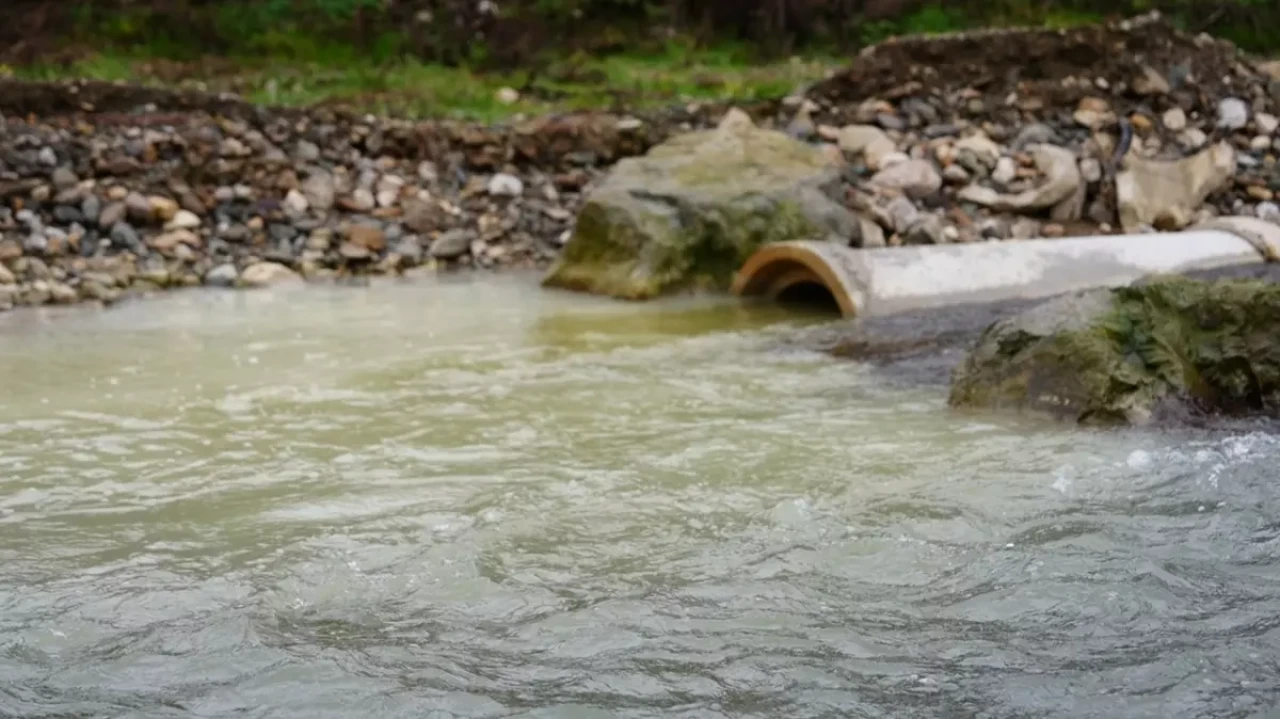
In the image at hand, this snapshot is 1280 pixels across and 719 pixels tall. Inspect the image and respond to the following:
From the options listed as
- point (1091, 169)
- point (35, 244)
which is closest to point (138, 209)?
point (35, 244)

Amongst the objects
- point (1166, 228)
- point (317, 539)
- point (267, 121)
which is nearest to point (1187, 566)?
point (317, 539)

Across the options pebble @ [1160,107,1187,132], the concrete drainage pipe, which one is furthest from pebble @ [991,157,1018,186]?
the concrete drainage pipe

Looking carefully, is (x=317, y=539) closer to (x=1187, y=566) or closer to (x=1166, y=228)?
(x=1187, y=566)

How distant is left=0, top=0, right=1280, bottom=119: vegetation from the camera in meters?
14.3

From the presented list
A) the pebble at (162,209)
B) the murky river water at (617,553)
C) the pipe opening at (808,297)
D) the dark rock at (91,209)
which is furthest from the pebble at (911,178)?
the dark rock at (91,209)

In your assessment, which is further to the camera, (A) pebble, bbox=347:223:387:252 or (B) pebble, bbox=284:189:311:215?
(B) pebble, bbox=284:189:311:215

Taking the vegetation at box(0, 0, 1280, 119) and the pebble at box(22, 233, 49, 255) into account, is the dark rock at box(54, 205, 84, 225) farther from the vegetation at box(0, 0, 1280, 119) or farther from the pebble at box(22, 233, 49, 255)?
the vegetation at box(0, 0, 1280, 119)

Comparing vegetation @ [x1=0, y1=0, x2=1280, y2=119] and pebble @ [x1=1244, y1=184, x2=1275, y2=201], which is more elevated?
vegetation @ [x1=0, y1=0, x2=1280, y2=119]

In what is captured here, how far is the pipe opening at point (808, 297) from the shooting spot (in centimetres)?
823

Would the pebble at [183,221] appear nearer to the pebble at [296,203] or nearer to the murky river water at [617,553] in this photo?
the pebble at [296,203]

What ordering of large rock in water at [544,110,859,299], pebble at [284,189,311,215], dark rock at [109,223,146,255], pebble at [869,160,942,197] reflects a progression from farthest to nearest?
pebble at [869,160,942,197] < pebble at [284,189,311,215] < dark rock at [109,223,146,255] < large rock in water at [544,110,859,299]

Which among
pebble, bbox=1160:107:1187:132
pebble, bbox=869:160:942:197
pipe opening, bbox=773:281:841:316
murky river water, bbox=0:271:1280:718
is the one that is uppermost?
pebble, bbox=1160:107:1187:132

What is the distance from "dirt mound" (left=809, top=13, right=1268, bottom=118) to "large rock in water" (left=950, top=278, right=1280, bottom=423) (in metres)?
7.24

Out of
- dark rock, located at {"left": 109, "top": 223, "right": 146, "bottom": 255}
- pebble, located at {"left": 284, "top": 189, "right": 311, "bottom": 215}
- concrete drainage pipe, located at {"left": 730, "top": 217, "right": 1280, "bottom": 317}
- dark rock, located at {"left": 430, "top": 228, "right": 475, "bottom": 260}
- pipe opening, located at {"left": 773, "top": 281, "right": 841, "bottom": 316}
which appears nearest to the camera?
concrete drainage pipe, located at {"left": 730, "top": 217, "right": 1280, "bottom": 317}
